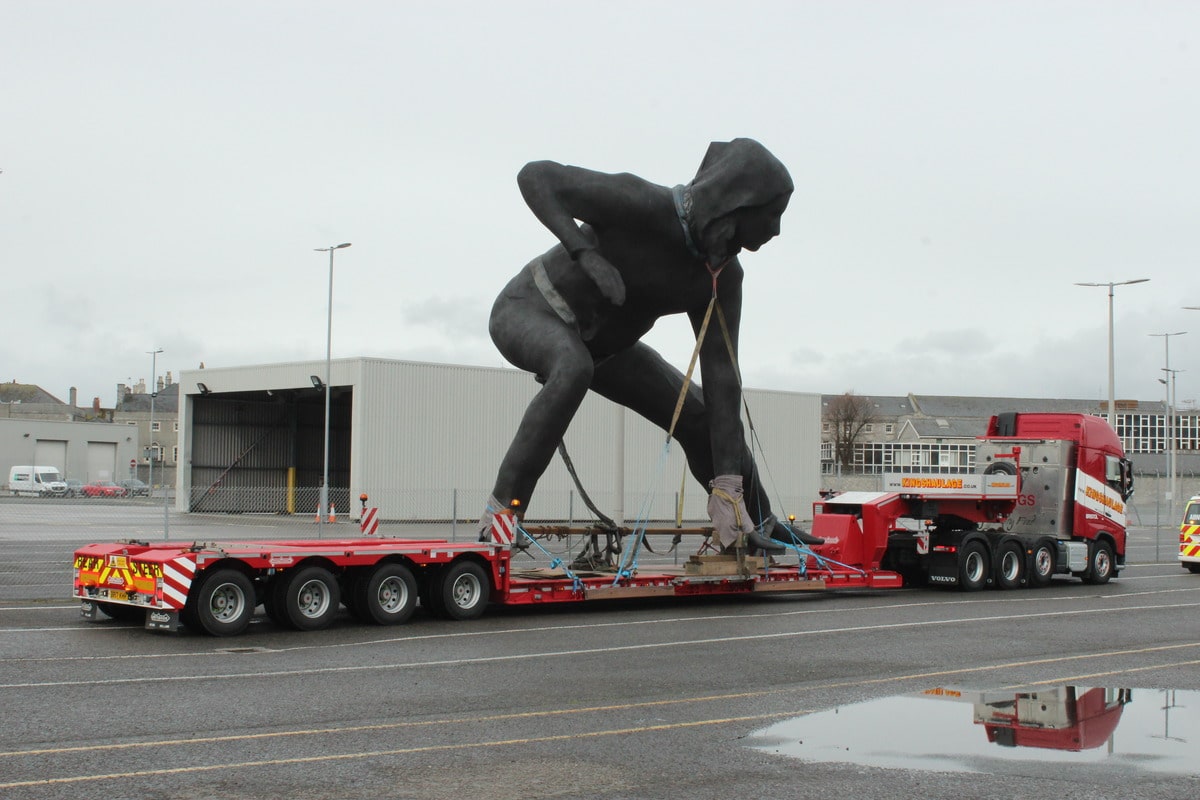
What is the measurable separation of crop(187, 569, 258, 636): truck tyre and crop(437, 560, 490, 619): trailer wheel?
2.28 meters

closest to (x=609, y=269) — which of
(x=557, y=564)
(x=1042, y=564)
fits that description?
(x=557, y=564)

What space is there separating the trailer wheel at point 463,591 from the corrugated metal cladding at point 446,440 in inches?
917

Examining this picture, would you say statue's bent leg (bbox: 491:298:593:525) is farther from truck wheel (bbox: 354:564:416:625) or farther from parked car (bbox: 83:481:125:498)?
parked car (bbox: 83:481:125:498)

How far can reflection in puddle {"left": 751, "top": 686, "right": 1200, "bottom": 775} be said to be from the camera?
7.62 metres

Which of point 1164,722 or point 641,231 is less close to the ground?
point 641,231

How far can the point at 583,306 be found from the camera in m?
15.6

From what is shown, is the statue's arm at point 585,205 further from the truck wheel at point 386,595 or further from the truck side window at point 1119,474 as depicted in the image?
the truck side window at point 1119,474

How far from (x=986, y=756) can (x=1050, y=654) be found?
5.52 m

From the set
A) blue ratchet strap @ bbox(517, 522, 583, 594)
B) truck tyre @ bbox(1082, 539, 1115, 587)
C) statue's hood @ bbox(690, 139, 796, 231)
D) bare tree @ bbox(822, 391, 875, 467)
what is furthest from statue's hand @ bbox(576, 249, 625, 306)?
bare tree @ bbox(822, 391, 875, 467)

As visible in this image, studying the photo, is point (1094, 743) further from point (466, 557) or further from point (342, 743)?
point (466, 557)

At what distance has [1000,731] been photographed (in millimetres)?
8453

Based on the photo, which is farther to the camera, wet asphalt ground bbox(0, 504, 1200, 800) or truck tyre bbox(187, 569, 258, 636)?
truck tyre bbox(187, 569, 258, 636)

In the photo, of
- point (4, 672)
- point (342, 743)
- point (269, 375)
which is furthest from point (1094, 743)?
point (269, 375)

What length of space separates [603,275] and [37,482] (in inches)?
2298
